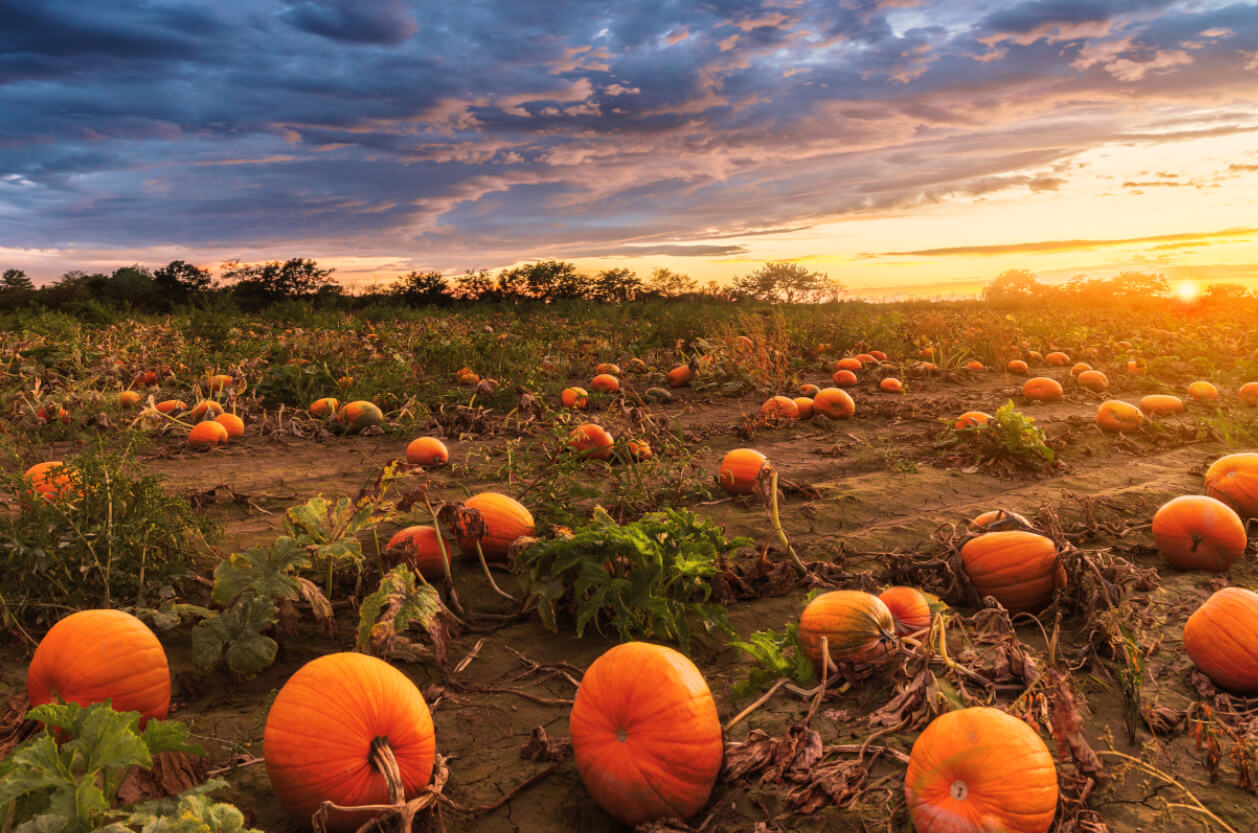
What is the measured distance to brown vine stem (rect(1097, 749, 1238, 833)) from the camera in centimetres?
222

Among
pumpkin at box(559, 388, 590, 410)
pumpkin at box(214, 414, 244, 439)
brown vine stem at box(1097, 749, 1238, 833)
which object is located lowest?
brown vine stem at box(1097, 749, 1238, 833)

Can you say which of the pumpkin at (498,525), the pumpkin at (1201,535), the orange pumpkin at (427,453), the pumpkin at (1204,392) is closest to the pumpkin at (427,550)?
the pumpkin at (498,525)

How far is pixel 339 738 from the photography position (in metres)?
2.42

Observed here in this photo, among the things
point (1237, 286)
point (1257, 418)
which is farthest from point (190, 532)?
point (1237, 286)

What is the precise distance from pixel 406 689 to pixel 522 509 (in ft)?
6.30

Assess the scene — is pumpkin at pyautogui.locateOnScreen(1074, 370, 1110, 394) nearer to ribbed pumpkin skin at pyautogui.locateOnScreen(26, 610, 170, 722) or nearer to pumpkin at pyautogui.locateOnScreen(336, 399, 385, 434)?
pumpkin at pyautogui.locateOnScreen(336, 399, 385, 434)

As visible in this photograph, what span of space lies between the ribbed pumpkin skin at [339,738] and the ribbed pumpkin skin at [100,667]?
2.56 ft

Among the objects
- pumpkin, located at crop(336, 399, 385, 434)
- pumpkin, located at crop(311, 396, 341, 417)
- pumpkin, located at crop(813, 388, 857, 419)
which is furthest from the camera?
pumpkin, located at crop(813, 388, 857, 419)

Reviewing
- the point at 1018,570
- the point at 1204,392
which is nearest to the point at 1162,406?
the point at 1204,392

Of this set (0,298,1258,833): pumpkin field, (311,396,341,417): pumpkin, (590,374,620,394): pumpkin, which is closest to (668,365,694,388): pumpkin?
(590,374,620,394): pumpkin

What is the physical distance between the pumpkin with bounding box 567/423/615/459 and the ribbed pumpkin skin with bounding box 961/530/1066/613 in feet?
8.84

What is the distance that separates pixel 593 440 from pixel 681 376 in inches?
199

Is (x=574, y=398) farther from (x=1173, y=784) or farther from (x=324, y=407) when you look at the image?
(x=1173, y=784)

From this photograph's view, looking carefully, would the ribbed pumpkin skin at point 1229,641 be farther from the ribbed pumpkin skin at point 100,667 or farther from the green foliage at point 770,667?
the ribbed pumpkin skin at point 100,667
